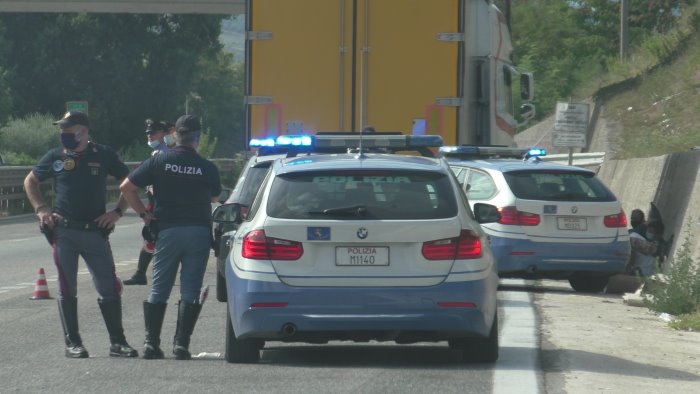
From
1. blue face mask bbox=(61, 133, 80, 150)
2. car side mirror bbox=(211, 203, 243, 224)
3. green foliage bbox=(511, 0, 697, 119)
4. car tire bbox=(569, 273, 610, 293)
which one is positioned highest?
green foliage bbox=(511, 0, 697, 119)

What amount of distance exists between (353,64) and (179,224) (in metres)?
7.79

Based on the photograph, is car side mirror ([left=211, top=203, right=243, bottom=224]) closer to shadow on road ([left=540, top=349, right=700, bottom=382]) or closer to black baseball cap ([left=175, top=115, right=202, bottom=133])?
black baseball cap ([left=175, top=115, right=202, bottom=133])

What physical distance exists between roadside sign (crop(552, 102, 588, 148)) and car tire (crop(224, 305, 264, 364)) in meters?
20.7

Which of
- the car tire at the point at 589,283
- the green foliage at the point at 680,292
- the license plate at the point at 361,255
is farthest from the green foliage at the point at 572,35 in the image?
the license plate at the point at 361,255

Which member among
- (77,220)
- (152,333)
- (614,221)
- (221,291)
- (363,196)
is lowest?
(221,291)

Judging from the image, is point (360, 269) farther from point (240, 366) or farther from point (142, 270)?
point (142, 270)

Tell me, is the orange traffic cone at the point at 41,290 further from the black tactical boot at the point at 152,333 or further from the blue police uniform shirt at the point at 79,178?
the black tactical boot at the point at 152,333

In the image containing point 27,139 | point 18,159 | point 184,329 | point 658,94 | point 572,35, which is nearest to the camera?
point 184,329

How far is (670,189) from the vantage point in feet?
68.7

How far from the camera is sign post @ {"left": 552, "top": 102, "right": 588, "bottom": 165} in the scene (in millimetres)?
30281

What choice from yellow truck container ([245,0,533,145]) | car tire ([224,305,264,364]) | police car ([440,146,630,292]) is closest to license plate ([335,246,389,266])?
car tire ([224,305,264,364])

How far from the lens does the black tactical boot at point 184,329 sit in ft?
34.4

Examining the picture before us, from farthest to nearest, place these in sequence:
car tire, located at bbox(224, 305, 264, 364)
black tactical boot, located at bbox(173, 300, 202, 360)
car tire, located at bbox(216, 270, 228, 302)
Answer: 1. car tire, located at bbox(216, 270, 228, 302)
2. black tactical boot, located at bbox(173, 300, 202, 360)
3. car tire, located at bbox(224, 305, 264, 364)

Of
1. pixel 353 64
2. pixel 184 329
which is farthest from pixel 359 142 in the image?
pixel 353 64
